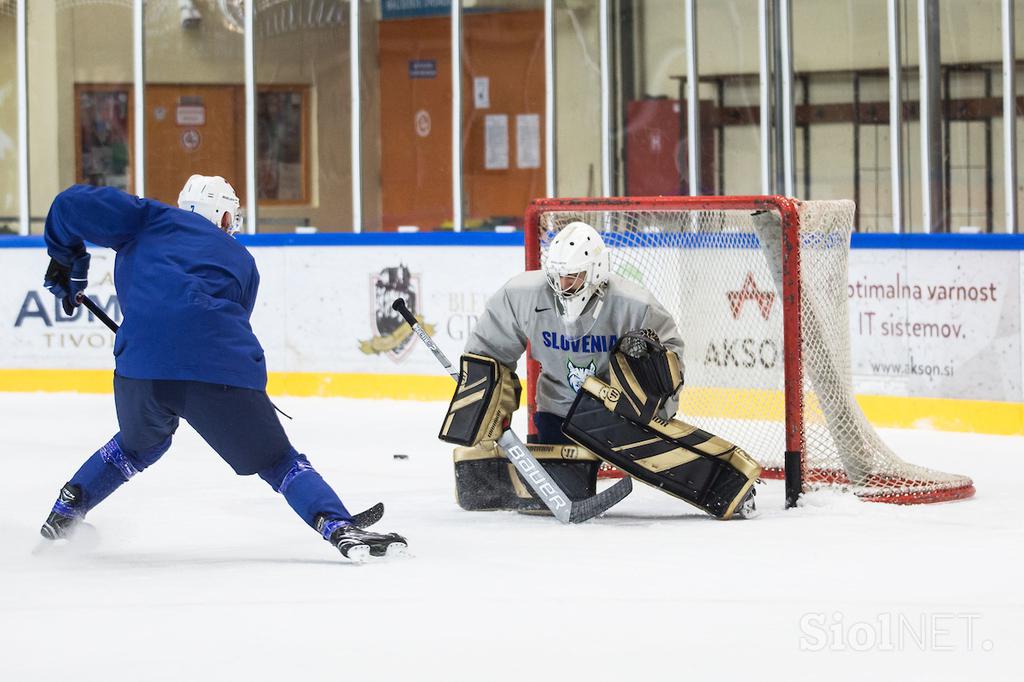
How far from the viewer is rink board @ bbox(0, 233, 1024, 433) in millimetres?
6773

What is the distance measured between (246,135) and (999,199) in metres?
4.38

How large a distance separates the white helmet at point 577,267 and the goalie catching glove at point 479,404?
0.91ft

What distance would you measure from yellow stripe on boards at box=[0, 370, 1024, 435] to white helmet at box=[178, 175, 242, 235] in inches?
89.9

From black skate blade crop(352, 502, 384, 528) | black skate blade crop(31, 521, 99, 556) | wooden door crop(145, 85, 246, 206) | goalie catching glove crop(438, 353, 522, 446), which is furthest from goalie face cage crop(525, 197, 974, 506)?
wooden door crop(145, 85, 246, 206)

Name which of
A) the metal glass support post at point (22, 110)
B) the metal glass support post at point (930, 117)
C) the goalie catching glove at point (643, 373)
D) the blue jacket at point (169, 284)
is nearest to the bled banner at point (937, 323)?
the metal glass support post at point (930, 117)

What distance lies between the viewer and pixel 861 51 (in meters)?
8.66

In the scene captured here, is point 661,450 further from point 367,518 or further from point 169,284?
point 169,284

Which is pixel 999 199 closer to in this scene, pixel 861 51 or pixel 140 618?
pixel 861 51

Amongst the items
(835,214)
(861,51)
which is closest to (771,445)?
(835,214)

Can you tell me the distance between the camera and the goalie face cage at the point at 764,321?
5.10m

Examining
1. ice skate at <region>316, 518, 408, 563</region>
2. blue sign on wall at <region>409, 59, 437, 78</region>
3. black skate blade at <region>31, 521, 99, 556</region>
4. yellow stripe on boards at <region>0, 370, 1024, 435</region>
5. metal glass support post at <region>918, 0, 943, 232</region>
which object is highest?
blue sign on wall at <region>409, 59, 437, 78</region>

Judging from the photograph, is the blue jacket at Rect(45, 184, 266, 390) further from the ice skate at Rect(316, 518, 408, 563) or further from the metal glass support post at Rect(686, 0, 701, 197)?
the metal glass support post at Rect(686, 0, 701, 197)

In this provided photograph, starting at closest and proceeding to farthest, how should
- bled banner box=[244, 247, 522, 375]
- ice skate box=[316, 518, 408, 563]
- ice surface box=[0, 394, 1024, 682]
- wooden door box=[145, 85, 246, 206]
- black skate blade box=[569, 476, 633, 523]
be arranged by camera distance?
ice surface box=[0, 394, 1024, 682] → ice skate box=[316, 518, 408, 563] → black skate blade box=[569, 476, 633, 523] → bled banner box=[244, 247, 522, 375] → wooden door box=[145, 85, 246, 206]

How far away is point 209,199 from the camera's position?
4.32m
